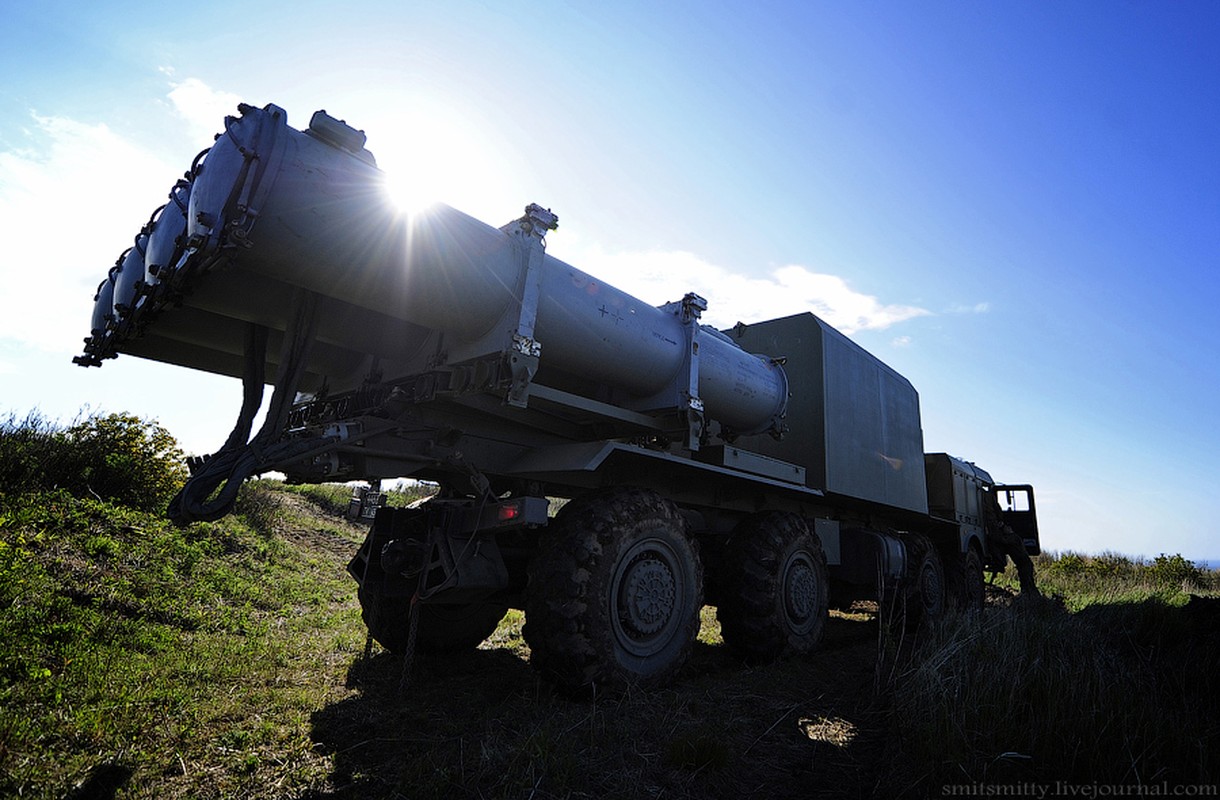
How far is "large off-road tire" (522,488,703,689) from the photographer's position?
4.10 metres

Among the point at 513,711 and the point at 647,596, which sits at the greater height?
the point at 647,596

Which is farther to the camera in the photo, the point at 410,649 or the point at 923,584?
the point at 923,584

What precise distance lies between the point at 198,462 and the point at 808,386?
629 cm

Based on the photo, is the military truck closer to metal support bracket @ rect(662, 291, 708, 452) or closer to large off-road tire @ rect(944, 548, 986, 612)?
metal support bracket @ rect(662, 291, 708, 452)

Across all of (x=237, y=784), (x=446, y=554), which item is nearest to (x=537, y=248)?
(x=446, y=554)

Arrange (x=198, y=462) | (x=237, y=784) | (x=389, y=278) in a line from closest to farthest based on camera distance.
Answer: (x=237, y=784) → (x=389, y=278) → (x=198, y=462)

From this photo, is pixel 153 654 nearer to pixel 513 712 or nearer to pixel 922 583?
pixel 513 712

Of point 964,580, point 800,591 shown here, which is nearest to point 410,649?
point 800,591

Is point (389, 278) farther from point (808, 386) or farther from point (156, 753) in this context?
point (808, 386)

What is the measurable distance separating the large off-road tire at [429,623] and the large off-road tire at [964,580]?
28.7ft

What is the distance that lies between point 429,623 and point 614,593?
2029mm

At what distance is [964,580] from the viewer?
11367 mm

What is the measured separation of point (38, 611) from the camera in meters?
4.74

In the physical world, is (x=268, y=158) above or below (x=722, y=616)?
above
